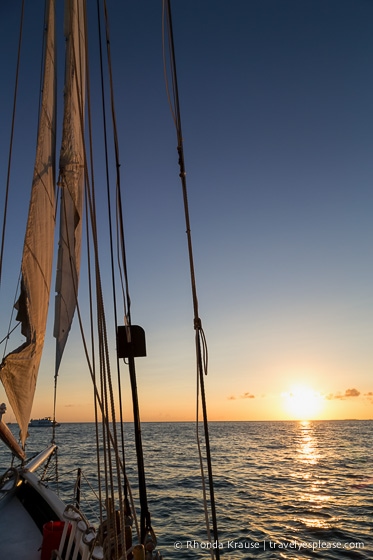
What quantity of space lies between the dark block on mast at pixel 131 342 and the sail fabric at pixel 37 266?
2.21 meters

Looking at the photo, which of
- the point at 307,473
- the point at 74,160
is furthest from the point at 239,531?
the point at 307,473

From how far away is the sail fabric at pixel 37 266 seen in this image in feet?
18.5

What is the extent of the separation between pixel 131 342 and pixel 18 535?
410cm

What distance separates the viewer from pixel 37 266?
641 centimetres

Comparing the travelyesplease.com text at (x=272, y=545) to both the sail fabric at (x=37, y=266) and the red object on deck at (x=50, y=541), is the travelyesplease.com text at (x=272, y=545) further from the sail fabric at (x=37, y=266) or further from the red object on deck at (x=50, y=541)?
the red object on deck at (x=50, y=541)

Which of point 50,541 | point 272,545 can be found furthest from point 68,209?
point 272,545

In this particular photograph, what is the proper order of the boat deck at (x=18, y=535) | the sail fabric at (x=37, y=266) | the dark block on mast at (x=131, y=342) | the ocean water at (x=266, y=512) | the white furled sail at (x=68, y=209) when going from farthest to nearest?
the ocean water at (x=266, y=512) < the white furled sail at (x=68, y=209) < the sail fabric at (x=37, y=266) < the boat deck at (x=18, y=535) < the dark block on mast at (x=131, y=342)

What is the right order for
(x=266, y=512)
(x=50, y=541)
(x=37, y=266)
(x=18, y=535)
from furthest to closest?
1. (x=266, y=512)
2. (x=37, y=266)
3. (x=18, y=535)
4. (x=50, y=541)

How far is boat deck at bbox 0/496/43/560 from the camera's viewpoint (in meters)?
5.11

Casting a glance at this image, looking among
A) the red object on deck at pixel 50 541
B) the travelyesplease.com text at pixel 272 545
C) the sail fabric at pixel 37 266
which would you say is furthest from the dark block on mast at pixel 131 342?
the travelyesplease.com text at pixel 272 545

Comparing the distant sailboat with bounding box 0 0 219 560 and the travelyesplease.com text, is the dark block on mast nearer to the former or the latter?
the distant sailboat with bounding box 0 0 219 560

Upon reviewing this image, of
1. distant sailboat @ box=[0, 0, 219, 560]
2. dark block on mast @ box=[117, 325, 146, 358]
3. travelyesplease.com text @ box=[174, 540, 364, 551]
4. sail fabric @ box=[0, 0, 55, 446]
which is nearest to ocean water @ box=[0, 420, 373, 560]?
travelyesplease.com text @ box=[174, 540, 364, 551]

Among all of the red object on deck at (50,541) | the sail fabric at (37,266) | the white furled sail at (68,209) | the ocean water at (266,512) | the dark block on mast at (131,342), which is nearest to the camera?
the dark block on mast at (131,342)

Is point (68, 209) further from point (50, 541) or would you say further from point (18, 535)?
point (18, 535)
